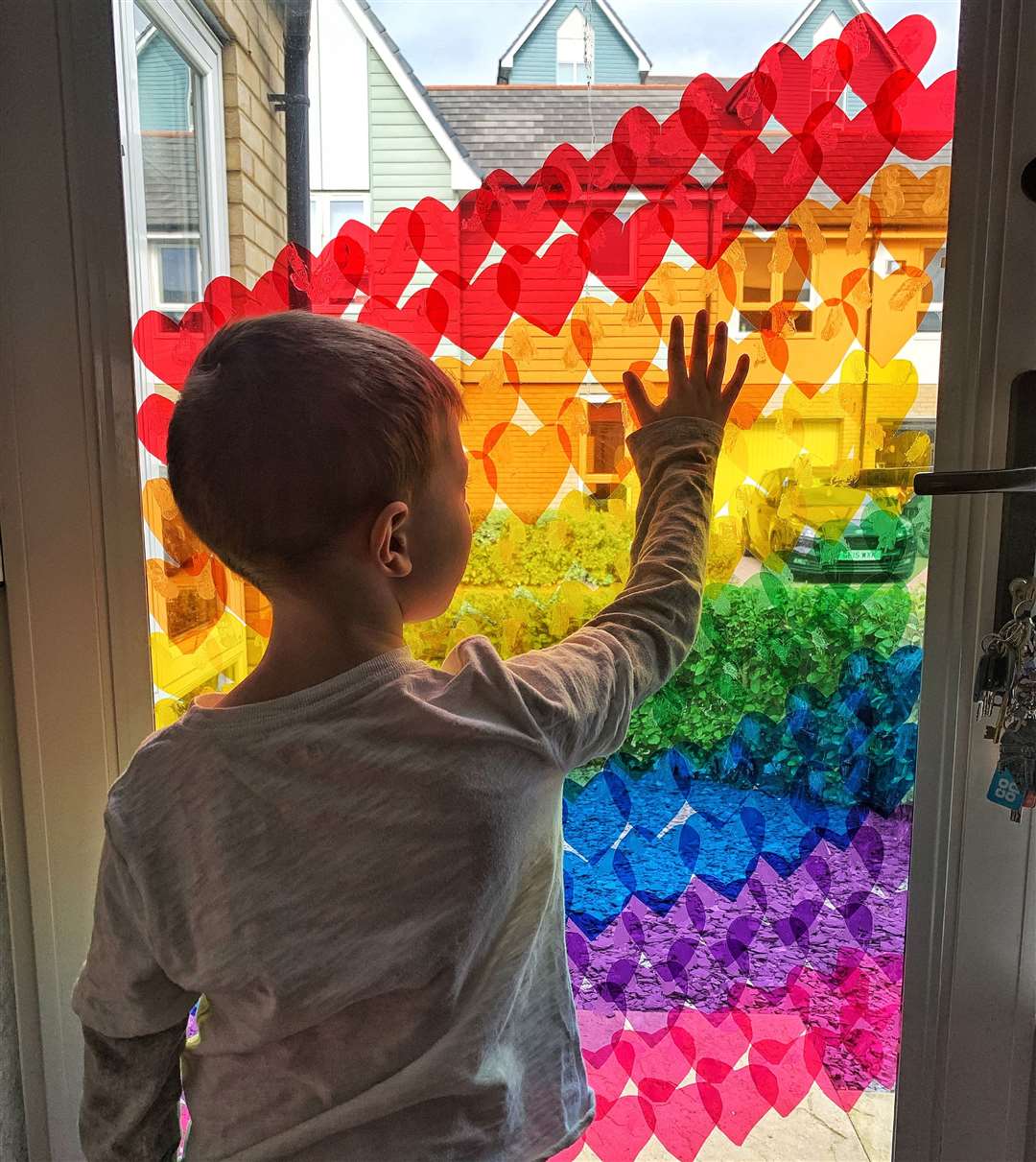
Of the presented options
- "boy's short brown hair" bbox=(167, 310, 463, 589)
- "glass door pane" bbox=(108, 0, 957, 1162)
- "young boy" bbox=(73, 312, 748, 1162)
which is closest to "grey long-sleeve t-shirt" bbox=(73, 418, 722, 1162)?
"young boy" bbox=(73, 312, 748, 1162)

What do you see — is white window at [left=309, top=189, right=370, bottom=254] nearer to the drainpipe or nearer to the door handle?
the drainpipe

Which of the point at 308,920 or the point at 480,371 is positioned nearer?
the point at 308,920

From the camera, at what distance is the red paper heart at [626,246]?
3.33 feet

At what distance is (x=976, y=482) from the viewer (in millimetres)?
919

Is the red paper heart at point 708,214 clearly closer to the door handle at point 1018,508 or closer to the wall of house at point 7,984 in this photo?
the door handle at point 1018,508

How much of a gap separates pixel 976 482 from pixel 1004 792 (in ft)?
1.14

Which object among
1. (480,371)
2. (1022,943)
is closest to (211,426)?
(480,371)

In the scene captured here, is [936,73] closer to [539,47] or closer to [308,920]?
[539,47]

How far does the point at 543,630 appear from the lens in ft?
3.53

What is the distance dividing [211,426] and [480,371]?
14.2 inches

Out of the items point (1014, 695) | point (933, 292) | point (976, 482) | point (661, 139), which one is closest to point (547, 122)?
point (661, 139)

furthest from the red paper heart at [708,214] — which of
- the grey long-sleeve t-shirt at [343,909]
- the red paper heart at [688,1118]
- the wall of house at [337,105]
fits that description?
the red paper heart at [688,1118]

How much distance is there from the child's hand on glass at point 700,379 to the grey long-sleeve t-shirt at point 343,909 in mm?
290

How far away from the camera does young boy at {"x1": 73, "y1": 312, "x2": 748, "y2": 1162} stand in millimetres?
770
